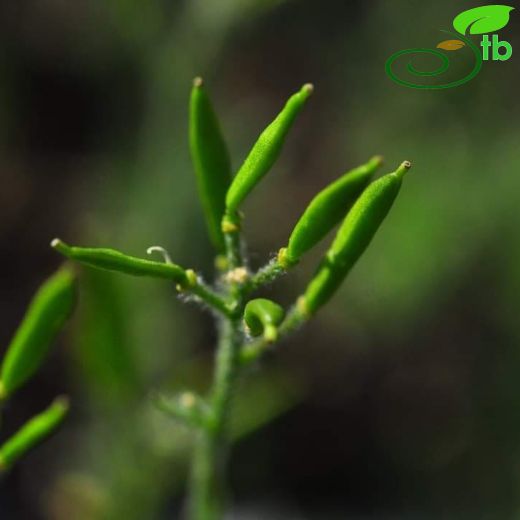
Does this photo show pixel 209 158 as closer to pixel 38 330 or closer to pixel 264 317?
pixel 264 317

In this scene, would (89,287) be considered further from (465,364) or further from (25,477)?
(465,364)

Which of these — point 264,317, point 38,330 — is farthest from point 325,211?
point 38,330

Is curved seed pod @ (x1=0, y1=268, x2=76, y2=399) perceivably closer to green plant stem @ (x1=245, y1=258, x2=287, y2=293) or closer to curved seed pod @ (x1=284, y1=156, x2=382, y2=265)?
green plant stem @ (x1=245, y1=258, x2=287, y2=293)

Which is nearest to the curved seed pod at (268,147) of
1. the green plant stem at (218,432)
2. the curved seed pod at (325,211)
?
the curved seed pod at (325,211)

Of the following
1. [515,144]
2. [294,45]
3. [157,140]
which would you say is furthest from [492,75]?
[157,140]


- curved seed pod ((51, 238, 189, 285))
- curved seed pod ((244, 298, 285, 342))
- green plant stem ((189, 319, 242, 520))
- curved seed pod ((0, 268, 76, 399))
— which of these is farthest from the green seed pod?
curved seed pod ((244, 298, 285, 342))

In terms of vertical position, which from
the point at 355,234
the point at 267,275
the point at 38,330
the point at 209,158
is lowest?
the point at 38,330
